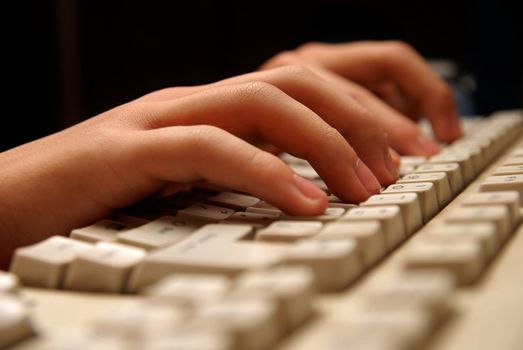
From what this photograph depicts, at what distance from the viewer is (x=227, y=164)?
0.48m

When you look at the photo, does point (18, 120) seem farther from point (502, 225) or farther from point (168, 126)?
point (502, 225)

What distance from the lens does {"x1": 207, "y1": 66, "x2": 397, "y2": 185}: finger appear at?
0.61 m

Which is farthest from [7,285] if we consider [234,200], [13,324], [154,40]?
[154,40]

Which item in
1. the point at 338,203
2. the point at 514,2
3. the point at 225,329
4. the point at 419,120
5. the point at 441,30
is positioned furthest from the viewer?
the point at 441,30

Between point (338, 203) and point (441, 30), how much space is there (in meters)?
1.56

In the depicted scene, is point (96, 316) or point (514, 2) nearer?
point (96, 316)

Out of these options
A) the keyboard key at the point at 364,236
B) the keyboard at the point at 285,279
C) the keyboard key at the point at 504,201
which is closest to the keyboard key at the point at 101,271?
the keyboard at the point at 285,279

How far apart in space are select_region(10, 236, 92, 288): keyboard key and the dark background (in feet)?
4.08

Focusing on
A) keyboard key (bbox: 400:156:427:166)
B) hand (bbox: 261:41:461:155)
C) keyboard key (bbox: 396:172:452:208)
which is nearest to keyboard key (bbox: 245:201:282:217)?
keyboard key (bbox: 396:172:452:208)

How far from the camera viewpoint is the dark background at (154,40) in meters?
1.83

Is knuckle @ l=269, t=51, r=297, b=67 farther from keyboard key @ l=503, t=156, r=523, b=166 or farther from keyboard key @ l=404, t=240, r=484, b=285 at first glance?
keyboard key @ l=404, t=240, r=484, b=285

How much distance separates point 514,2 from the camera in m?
1.33

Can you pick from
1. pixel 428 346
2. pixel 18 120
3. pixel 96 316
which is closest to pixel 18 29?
pixel 18 120

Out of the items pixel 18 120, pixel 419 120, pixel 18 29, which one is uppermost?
pixel 18 29
